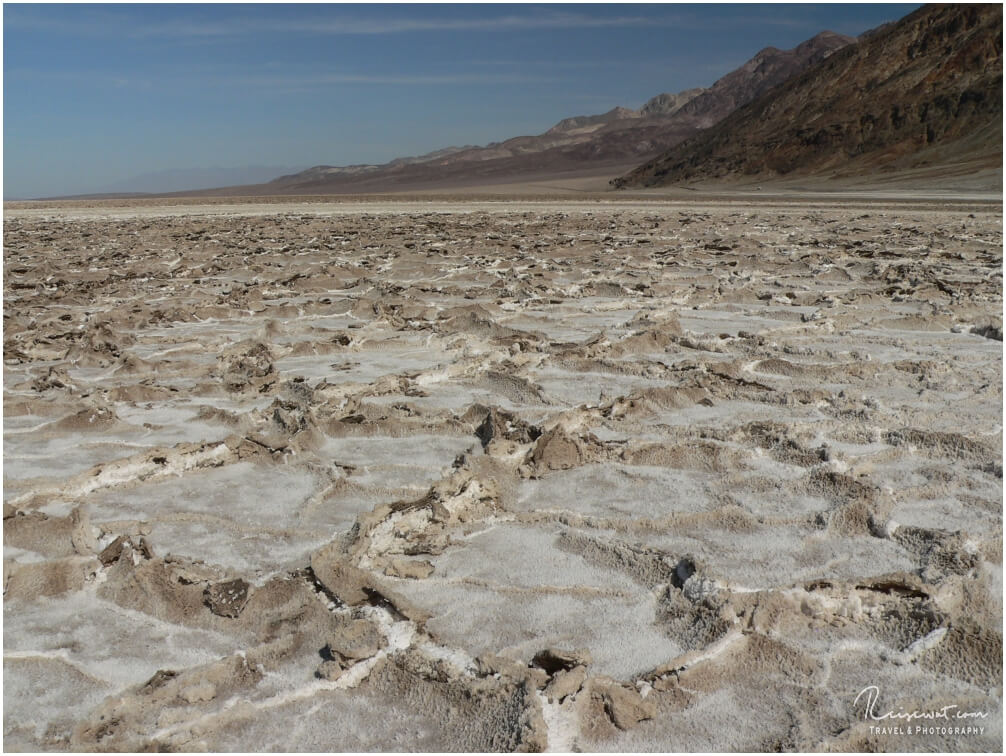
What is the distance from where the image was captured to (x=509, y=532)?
235 centimetres

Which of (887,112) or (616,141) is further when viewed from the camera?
(616,141)

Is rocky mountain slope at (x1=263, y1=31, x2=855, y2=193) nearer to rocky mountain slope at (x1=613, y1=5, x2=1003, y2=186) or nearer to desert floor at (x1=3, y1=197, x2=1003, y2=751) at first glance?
rocky mountain slope at (x1=613, y1=5, x2=1003, y2=186)

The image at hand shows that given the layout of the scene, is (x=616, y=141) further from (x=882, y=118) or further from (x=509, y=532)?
(x=509, y=532)

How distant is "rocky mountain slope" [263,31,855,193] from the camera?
80.0m

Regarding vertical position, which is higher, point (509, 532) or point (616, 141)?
point (616, 141)

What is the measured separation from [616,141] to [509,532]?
83689mm

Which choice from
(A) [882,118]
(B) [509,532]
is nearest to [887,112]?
(A) [882,118]

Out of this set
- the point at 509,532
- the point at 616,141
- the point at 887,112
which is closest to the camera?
the point at 509,532

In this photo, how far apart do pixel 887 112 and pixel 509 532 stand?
37435 mm

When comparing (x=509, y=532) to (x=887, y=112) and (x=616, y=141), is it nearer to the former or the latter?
(x=887, y=112)

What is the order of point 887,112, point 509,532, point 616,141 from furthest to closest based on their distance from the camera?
1. point 616,141
2. point 887,112
3. point 509,532

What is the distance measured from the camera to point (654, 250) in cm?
910

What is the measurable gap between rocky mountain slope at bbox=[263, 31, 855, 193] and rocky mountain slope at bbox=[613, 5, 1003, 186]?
108ft

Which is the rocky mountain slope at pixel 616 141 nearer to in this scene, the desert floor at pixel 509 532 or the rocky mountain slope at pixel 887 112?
the rocky mountain slope at pixel 887 112
